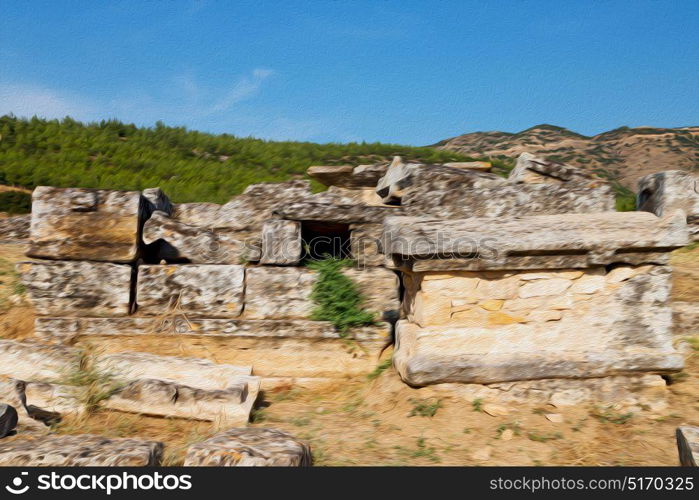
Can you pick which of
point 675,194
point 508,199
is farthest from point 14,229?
point 675,194

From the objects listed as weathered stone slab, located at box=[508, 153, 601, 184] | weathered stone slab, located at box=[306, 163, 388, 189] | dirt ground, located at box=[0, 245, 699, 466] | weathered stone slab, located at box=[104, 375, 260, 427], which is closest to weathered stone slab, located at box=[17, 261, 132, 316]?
weathered stone slab, located at box=[104, 375, 260, 427]

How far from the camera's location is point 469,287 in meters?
3.91

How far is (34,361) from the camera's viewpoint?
425cm

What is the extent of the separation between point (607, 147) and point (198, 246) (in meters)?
40.2

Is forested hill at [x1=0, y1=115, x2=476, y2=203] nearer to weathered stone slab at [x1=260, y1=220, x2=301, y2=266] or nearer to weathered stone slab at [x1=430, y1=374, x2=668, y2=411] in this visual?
weathered stone slab at [x1=260, y1=220, x2=301, y2=266]

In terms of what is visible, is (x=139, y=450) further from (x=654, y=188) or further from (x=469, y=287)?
(x=654, y=188)

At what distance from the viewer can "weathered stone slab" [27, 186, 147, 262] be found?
A: 4.68 m

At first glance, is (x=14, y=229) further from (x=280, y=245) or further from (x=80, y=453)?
(x=80, y=453)

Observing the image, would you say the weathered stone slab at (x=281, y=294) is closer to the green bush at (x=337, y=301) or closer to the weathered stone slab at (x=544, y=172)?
the green bush at (x=337, y=301)

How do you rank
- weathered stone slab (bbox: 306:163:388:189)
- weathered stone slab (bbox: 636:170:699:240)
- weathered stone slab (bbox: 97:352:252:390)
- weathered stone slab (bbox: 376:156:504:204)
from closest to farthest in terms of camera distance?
weathered stone slab (bbox: 97:352:252:390), weathered stone slab (bbox: 376:156:504:204), weathered stone slab (bbox: 636:170:699:240), weathered stone slab (bbox: 306:163:388:189)

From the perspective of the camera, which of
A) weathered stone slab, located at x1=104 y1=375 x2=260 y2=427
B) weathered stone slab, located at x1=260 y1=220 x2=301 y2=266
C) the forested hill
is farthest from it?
the forested hill

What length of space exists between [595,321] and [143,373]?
3.51 m

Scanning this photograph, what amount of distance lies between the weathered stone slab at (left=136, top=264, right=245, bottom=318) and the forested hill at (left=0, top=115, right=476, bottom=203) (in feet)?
22.2
